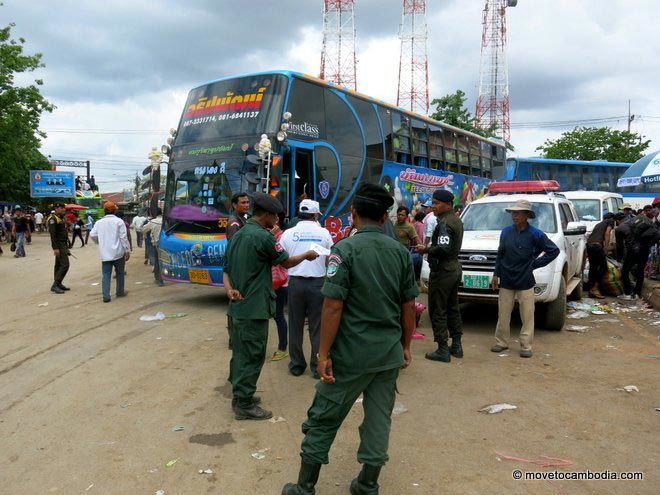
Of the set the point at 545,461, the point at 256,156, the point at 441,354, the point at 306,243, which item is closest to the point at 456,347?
the point at 441,354

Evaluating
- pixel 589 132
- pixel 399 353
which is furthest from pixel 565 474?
pixel 589 132

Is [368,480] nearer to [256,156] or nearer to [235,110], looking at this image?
[256,156]

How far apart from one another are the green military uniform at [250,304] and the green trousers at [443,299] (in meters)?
2.24

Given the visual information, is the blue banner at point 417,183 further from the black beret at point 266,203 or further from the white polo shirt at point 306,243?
the black beret at point 266,203

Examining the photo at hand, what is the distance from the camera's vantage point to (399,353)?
9.27 feet

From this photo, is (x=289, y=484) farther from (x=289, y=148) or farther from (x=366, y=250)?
(x=289, y=148)

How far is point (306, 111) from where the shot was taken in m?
8.70

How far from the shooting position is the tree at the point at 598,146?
35.9 metres

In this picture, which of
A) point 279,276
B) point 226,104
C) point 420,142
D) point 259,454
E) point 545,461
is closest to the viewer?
point 545,461

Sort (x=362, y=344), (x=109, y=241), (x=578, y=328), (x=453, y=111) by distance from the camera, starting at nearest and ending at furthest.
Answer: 1. (x=362, y=344)
2. (x=578, y=328)
3. (x=109, y=241)
4. (x=453, y=111)

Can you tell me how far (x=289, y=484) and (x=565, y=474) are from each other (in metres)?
1.78

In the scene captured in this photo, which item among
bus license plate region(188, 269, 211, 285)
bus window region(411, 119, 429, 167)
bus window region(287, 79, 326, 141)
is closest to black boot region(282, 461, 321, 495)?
bus license plate region(188, 269, 211, 285)

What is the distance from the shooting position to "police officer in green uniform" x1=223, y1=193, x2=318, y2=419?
403 centimetres

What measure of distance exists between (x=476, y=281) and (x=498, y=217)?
1.62 meters
